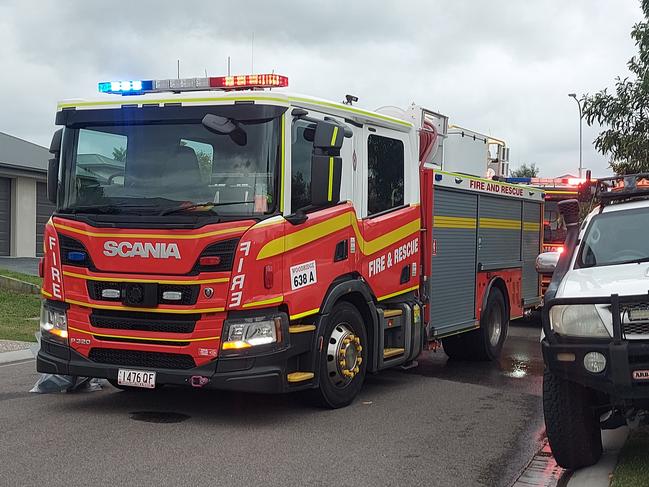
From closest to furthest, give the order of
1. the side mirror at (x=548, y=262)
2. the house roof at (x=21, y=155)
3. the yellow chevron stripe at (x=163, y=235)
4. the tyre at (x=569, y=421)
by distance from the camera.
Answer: the tyre at (x=569, y=421)
the yellow chevron stripe at (x=163, y=235)
the side mirror at (x=548, y=262)
the house roof at (x=21, y=155)

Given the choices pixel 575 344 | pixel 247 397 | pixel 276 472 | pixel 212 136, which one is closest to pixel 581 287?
pixel 575 344

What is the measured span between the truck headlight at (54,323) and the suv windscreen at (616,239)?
14.0 feet

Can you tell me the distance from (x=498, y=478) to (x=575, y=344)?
1.13m

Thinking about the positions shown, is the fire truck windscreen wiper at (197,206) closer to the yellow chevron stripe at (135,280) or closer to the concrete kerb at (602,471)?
the yellow chevron stripe at (135,280)

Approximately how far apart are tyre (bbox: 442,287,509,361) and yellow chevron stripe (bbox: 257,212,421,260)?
2357 mm

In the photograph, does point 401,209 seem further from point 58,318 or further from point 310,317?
point 58,318

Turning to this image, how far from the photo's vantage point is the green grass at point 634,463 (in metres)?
4.93

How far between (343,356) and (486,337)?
12.1 feet

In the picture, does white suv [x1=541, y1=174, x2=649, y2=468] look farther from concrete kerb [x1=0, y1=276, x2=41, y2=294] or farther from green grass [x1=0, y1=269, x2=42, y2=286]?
green grass [x1=0, y1=269, x2=42, y2=286]

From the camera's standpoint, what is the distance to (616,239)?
6250 millimetres

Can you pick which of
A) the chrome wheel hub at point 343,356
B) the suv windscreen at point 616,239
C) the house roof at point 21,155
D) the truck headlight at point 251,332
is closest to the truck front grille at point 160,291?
the truck headlight at point 251,332

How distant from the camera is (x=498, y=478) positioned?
5426mm

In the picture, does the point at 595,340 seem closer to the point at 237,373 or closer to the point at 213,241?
the point at 237,373

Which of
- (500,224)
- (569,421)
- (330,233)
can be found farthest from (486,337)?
(569,421)
